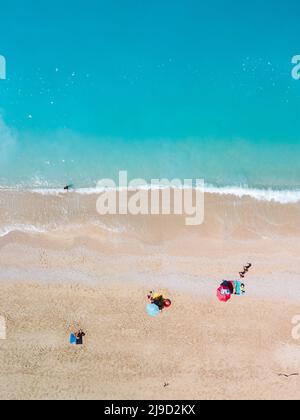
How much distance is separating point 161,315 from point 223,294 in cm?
213

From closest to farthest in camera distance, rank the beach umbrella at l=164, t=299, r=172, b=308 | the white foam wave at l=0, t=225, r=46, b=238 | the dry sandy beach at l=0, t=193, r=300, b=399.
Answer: the dry sandy beach at l=0, t=193, r=300, b=399, the beach umbrella at l=164, t=299, r=172, b=308, the white foam wave at l=0, t=225, r=46, b=238

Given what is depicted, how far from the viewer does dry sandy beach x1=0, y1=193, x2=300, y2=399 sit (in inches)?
514

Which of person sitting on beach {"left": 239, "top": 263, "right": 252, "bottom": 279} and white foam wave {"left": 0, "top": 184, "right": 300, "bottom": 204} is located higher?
white foam wave {"left": 0, "top": 184, "right": 300, "bottom": 204}

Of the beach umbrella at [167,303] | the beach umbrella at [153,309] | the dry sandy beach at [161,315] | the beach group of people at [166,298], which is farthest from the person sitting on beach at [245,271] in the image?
the beach umbrella at [153,309]

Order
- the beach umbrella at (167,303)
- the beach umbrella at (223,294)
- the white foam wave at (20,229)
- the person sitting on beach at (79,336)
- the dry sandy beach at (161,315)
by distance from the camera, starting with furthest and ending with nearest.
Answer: the white foam wave at (20,229), the person sitting on beach at (79,336), the beach umbrella at (167,303), the dry sandy beach at (161,315), the beach umbrella at (223,294)

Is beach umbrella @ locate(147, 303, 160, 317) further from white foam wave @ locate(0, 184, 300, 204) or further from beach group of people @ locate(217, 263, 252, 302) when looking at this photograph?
white foam wave @ locate(0, 184, 300, 204)

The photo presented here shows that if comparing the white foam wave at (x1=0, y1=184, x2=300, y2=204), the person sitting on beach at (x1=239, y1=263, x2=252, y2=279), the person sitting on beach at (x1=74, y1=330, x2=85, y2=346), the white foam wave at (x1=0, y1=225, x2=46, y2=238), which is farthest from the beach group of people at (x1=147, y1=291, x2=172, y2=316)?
the white foam wave at (x1=0, y1=225, x2=46, y2=238)

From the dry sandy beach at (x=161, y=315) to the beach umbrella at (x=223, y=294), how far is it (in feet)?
0.68

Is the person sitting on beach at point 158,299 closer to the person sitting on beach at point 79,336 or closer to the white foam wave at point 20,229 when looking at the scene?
the person sitting on beach at point 79,336

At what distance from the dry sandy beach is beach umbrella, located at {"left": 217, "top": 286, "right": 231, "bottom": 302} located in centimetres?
21

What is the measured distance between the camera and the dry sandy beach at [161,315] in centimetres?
1307

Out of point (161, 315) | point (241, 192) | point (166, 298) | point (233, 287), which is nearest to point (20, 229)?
point (166, 298)

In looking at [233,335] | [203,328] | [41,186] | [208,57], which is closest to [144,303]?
[203,328]

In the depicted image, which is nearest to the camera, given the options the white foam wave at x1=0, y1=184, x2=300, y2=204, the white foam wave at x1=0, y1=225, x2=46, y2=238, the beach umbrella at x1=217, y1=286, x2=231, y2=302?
the beach umbrella at x1=217, y1=286, x2=231, y2=302
